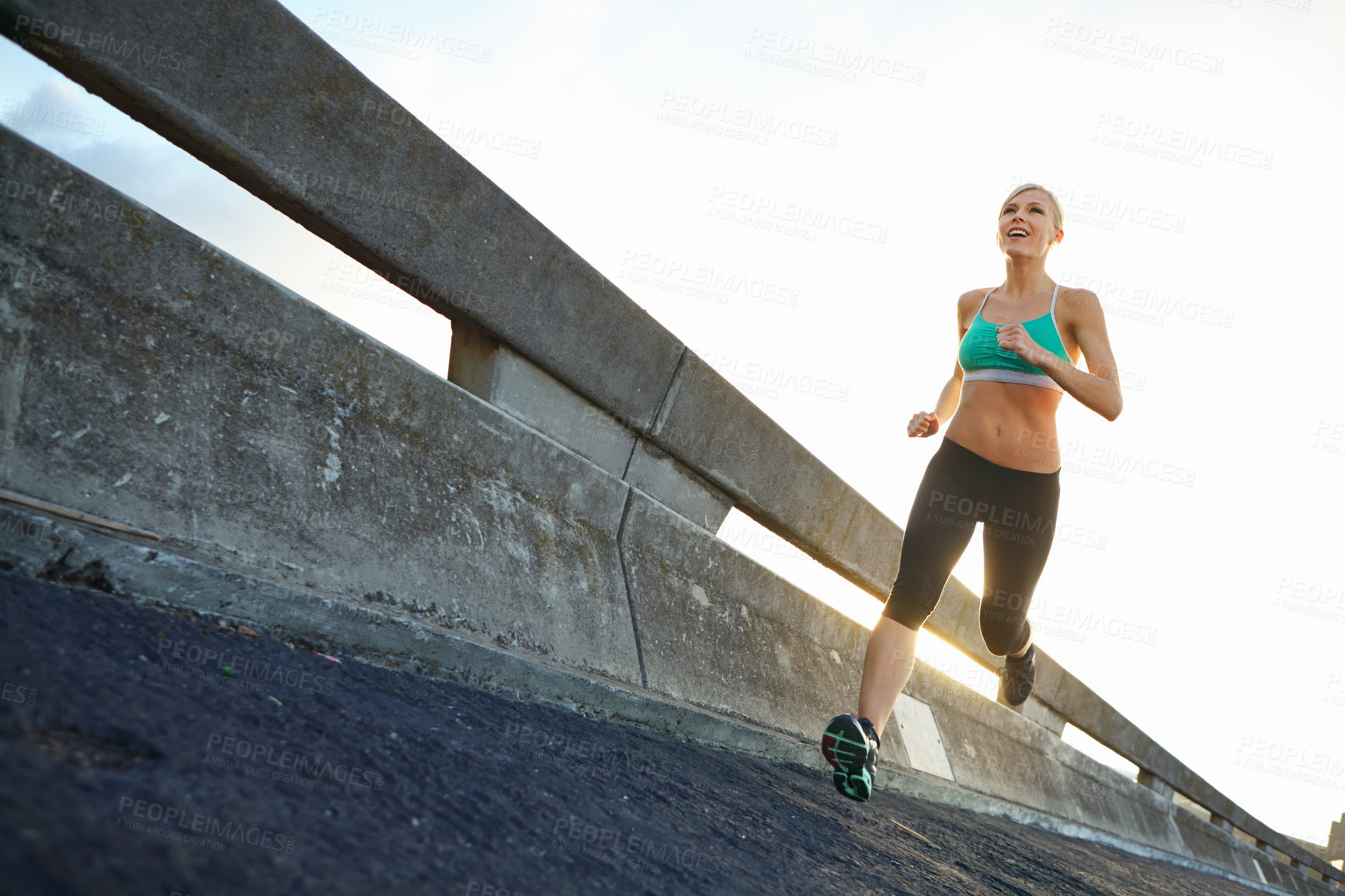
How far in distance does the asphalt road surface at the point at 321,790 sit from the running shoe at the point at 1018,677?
8.43 ft

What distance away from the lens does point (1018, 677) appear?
5.00m

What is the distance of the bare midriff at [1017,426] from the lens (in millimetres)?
3629

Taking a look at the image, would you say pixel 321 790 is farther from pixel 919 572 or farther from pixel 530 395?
pixel 919 572

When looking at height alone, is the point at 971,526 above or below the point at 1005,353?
below

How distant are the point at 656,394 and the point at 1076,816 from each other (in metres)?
5.52

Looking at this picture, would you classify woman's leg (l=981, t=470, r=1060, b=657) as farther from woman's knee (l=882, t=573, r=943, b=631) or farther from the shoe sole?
the shoe sole

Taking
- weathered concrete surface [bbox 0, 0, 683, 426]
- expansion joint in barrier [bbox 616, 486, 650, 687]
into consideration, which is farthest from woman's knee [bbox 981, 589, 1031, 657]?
weathered concrete surface [bbox 0, 0, 683, 426]

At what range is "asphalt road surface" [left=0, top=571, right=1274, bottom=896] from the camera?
3.33 feet

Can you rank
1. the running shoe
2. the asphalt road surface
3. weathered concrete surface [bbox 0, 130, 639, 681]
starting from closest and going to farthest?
the asphalt road surface, weathered concrete surface [bbox 0, 130, 639, 681], the running shoe

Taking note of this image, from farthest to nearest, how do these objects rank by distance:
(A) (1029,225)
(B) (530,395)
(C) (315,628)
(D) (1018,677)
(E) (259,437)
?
(D) (1018,677), (A) (1029,225), (B) (530,395), (E) (259,437), (C) (315,628)

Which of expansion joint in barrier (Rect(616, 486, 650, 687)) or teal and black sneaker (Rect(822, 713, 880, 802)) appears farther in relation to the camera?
expansion joint in barrier (Rect(616, 486, 650, 687))

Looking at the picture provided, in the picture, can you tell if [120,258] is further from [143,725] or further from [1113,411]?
[1113,411]

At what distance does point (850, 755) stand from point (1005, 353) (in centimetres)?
181

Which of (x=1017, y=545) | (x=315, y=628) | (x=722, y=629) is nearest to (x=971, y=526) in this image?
(x=1017, y=545)
